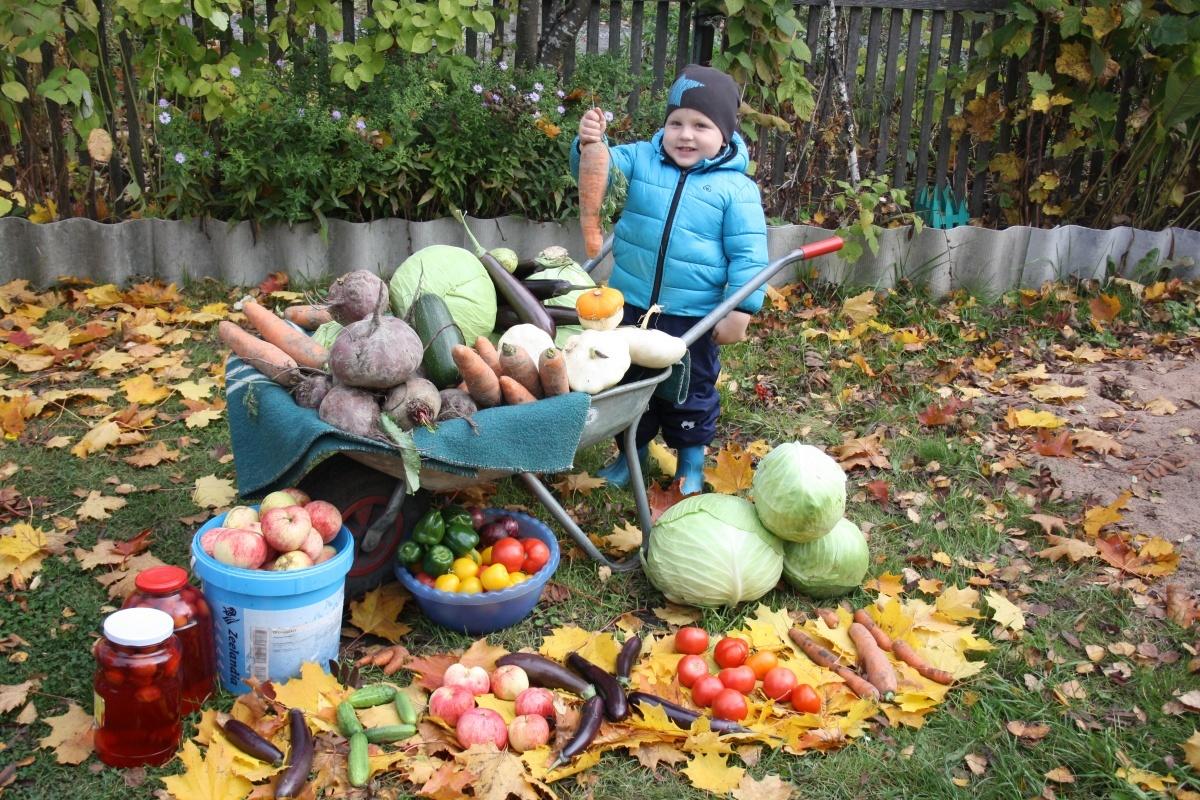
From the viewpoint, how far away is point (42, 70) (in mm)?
5652

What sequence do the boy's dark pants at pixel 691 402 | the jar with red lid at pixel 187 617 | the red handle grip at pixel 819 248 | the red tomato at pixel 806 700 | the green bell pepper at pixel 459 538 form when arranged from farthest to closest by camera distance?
the boy's dark pants at pixel 691 402
the red handle grip at pixel 819 248
the green bell pepper at pixel 459 538
the red tomato at pixel 806 700
the jar with red lid at pixel 187 617

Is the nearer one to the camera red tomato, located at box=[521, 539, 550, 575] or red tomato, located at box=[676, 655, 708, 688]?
red tomato, located at box=[676, 655, 708, 688]

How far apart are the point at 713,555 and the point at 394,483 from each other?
3.36ft

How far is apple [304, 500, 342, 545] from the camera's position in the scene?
2836 millimetres

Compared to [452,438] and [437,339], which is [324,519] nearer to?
[452,438]

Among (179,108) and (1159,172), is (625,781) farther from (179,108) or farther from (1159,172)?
(1159,172)

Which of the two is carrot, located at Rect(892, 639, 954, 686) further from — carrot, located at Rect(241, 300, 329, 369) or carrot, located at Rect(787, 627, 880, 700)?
carrot, located at Rect(241, 300, 329, 369)

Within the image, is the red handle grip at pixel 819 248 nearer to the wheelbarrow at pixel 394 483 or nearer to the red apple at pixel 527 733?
the wheelbarrow at pixel 394 483

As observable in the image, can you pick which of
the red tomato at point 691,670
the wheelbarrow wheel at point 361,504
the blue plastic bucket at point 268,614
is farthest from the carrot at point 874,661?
the blue plastic bucket at point 268,614

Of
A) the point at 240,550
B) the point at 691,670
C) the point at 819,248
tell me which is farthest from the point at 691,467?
the point at 240,550

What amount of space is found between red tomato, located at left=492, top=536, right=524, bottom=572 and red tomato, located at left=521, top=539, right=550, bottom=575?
24 millimetres

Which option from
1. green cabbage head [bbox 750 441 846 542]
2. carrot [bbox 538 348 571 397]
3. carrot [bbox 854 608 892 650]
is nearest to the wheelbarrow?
carrot [bbox 538 348 571 397]

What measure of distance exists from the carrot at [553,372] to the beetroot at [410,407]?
1.07 feet

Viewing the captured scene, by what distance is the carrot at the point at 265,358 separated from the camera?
2.93 m
